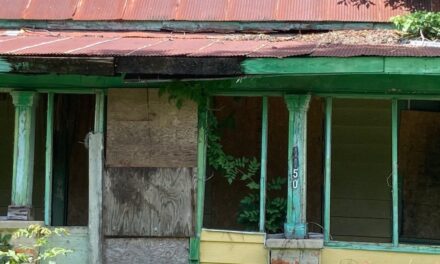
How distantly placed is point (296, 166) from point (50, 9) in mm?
3178

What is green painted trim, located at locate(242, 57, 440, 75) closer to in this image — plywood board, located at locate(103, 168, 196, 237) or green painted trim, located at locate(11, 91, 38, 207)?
plywood board, located at locate(103, 168, 196, 237)

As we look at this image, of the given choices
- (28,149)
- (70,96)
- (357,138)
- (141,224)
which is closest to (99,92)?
(28,149)

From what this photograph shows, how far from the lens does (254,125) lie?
871 cm

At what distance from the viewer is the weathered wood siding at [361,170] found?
27.7 ft

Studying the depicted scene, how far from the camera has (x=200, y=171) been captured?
6.43 meters

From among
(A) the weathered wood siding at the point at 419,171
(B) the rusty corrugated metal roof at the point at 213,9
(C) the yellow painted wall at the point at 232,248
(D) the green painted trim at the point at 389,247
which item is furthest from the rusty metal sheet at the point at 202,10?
(A) the weathered wood siding at the point at 419,171

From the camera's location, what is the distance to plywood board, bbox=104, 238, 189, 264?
6.39 meters

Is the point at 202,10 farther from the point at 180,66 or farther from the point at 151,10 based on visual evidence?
the point at 180,66

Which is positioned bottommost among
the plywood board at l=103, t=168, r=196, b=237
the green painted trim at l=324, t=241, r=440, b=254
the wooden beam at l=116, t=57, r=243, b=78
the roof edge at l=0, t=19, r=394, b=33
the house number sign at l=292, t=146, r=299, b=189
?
the green painted trim at l=324, t=241, r=440, b=254

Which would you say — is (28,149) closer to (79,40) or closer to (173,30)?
(79,40)

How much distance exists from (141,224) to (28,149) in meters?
1.38

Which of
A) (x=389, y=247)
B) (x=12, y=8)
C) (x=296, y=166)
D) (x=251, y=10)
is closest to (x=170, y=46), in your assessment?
(x=251, y=10)

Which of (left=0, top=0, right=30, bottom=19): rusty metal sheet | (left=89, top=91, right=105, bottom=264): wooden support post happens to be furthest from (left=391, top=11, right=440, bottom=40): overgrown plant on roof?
(left=0, top=0, right=30, bottom=19): rusty metal sheet

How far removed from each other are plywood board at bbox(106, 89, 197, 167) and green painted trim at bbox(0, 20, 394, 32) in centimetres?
94
